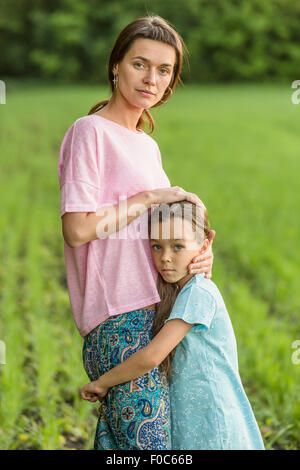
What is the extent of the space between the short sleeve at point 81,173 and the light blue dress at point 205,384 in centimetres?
36

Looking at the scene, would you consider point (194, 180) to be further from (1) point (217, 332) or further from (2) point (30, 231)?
(1) point (217, 332)

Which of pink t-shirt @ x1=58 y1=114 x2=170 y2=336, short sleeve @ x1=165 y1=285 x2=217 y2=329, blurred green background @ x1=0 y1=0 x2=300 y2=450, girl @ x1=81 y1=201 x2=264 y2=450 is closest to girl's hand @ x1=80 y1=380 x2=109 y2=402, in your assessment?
girl @ x1=81 y1=201 x2=264 y2=450

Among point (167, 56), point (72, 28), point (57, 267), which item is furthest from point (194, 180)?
point (72, 28)

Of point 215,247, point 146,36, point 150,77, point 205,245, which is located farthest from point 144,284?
point 215,247

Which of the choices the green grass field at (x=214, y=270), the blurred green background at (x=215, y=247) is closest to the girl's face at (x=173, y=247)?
the blurred green background at (x=215, y=247)

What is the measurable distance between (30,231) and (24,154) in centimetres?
612

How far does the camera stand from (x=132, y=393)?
5.48ft

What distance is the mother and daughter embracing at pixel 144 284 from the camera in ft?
5.43

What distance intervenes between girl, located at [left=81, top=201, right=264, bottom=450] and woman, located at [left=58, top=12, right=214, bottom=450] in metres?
0.04

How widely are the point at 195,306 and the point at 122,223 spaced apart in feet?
0.96

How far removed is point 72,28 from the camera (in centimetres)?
3362

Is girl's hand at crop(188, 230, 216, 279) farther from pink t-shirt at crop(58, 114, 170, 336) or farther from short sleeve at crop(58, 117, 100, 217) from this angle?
short sleeve at crop(58, 117, 100, 217)

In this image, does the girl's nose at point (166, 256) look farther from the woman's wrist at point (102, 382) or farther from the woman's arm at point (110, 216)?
the woman's wrist at point (102, 382)

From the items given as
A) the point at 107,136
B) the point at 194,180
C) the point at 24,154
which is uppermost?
the point at 24,154
